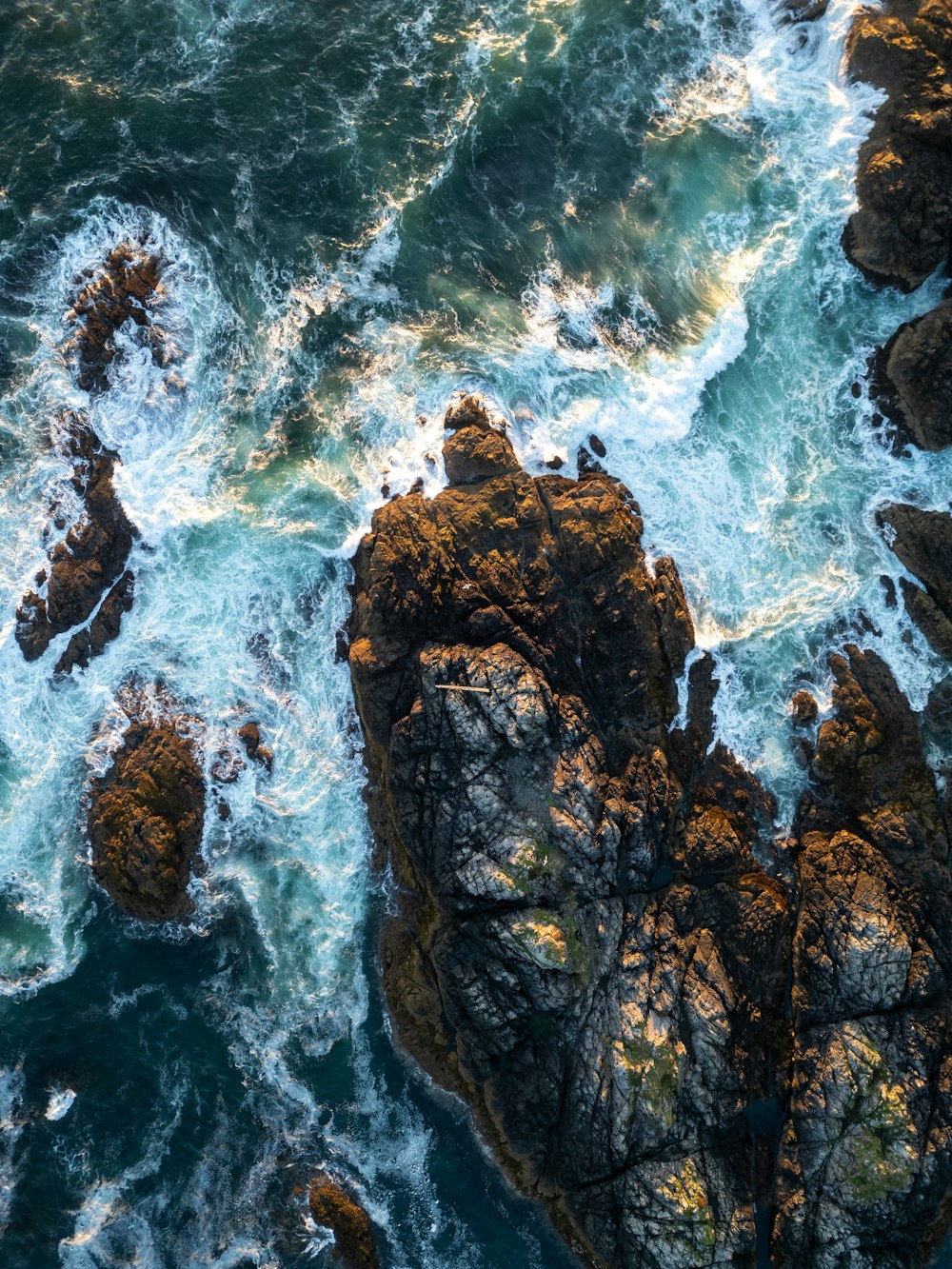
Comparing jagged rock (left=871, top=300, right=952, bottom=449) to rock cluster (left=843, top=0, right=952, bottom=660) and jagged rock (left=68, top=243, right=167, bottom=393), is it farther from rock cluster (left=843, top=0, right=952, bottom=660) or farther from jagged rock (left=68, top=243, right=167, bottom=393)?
jagged rock (left=68, top=243, right=167, bottom=393)

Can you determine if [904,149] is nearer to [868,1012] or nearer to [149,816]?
[868,1012]

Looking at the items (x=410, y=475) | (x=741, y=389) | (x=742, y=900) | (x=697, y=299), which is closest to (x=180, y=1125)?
(x=742, y=900)

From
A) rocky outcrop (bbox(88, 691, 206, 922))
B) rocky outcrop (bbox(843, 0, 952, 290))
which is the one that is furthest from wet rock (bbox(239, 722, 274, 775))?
rocky outcrop (bbox(843, 0, 952, 290))

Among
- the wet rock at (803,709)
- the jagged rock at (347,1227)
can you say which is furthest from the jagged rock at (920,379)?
the jagged rock at (347,1227)

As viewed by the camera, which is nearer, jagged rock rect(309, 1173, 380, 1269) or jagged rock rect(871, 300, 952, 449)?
jagged rock rect(309, 1173, 380, 1269)

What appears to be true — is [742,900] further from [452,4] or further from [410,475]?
[452,4]
